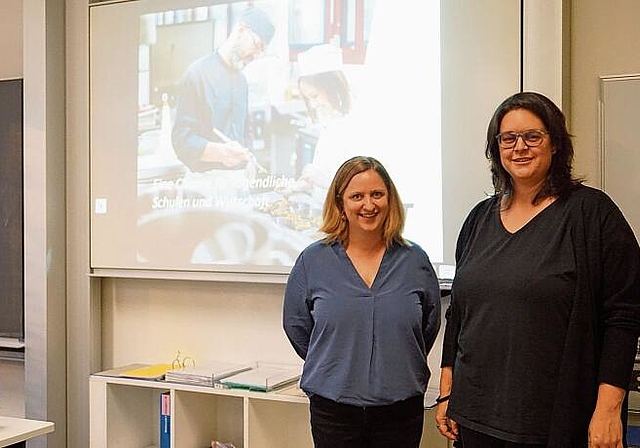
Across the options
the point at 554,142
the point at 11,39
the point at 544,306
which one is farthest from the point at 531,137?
the point at 11,39

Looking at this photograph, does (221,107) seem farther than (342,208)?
Yes

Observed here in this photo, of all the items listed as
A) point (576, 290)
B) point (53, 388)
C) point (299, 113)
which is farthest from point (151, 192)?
point (576, 290)

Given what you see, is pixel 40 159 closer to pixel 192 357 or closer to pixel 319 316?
pixel 192 357

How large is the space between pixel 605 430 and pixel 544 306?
32 centimetres

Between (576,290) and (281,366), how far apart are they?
184cm

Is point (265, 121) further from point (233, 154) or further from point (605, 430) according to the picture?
point (605, 430)

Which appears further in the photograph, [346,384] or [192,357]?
[192,357]

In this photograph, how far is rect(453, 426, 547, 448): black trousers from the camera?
77.1 inches

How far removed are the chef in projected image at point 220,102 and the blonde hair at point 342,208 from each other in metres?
0.90

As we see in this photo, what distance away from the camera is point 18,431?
2.52 m

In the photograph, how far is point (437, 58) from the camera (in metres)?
3.12

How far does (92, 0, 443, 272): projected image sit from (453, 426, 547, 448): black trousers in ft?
3.69

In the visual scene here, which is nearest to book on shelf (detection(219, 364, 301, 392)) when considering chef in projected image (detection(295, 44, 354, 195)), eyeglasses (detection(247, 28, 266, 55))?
chef in projected image (detection(295, 44, 354, 195))

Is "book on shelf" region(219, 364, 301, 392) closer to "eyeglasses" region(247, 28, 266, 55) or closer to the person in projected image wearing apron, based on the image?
the person in projected image wearing apron
